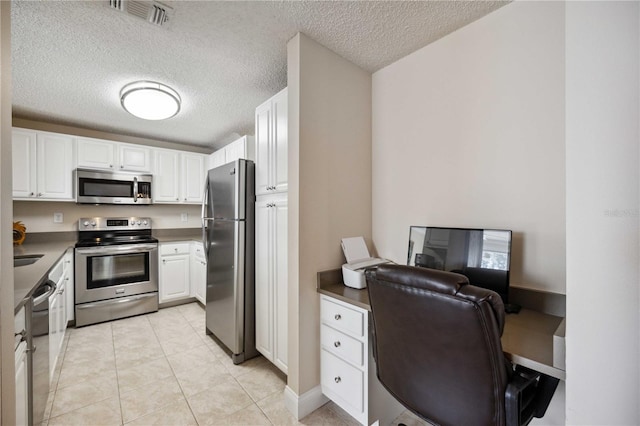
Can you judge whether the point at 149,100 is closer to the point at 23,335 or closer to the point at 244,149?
the point at 244,149

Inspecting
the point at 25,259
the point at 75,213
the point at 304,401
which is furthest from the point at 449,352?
the point at 75,213

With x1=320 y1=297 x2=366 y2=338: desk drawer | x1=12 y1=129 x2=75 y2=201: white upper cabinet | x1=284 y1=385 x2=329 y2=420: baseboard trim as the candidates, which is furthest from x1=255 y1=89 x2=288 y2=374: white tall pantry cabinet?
x1=12 y1=129 x2=75 y2=201: white upper cabinet

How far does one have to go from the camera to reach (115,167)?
346 centimetres

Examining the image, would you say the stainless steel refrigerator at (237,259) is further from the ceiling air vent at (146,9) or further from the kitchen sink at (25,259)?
the kitchen sink at (25,259)

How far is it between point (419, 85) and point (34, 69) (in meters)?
2.91

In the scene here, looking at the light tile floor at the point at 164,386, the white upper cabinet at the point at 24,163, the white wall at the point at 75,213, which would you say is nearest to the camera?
the light tile floor at the point at 164,386

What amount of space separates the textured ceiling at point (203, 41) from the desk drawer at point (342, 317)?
1.71m

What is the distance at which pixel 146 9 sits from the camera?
147 cm

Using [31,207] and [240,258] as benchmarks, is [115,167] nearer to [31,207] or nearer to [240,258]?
[31,207]

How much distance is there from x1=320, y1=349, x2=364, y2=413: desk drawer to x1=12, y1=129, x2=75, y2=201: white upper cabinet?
3.54m

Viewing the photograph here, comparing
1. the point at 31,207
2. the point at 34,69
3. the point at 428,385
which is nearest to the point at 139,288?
the point at 31,207

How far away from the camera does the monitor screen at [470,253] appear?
135cm

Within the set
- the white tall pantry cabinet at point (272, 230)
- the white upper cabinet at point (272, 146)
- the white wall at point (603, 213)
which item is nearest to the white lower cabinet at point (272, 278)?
the white tall pantry cabinet at point (272, 230)

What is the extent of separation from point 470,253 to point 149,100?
2.60 metres
